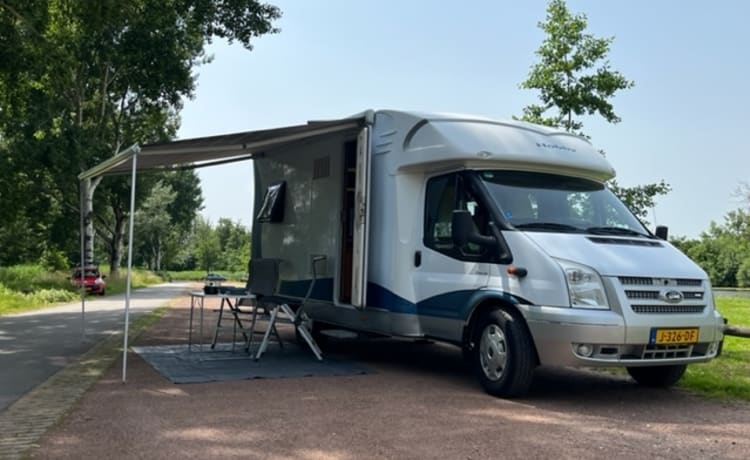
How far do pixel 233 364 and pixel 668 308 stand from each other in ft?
16.0

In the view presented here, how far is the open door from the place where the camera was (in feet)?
25.7

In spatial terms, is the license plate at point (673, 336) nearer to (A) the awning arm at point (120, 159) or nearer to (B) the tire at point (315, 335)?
(B) the tire at point (315, 335)

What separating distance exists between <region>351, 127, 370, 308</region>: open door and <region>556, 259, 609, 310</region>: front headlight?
2.55 m

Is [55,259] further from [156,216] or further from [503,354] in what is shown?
[503,354]

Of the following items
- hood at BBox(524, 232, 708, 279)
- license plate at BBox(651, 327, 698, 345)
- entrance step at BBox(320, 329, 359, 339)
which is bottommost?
entrance step at BBox(320, 329, 359, 339)

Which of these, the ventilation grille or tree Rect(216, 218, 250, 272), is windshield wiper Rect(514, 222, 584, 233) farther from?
tree Rect(216, 218, 250, 272)

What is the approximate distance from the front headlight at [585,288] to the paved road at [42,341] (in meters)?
5.00

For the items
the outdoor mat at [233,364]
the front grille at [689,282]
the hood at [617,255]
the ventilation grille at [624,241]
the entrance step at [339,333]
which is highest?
the ventilation grille at [624,241]

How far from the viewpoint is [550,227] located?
21.7 feet

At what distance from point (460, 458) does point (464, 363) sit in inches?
173

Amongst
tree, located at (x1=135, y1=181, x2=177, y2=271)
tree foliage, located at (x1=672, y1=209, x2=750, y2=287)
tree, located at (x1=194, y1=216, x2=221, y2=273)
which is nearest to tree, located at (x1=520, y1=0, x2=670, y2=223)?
tree, located at (x1=135, y1=181, x2=177, y2=271)

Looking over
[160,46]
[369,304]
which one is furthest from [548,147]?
[160,46]

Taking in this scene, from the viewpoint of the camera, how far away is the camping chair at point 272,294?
28.1ft

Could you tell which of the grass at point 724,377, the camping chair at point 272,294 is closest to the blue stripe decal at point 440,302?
the camping chair at point 272,294
